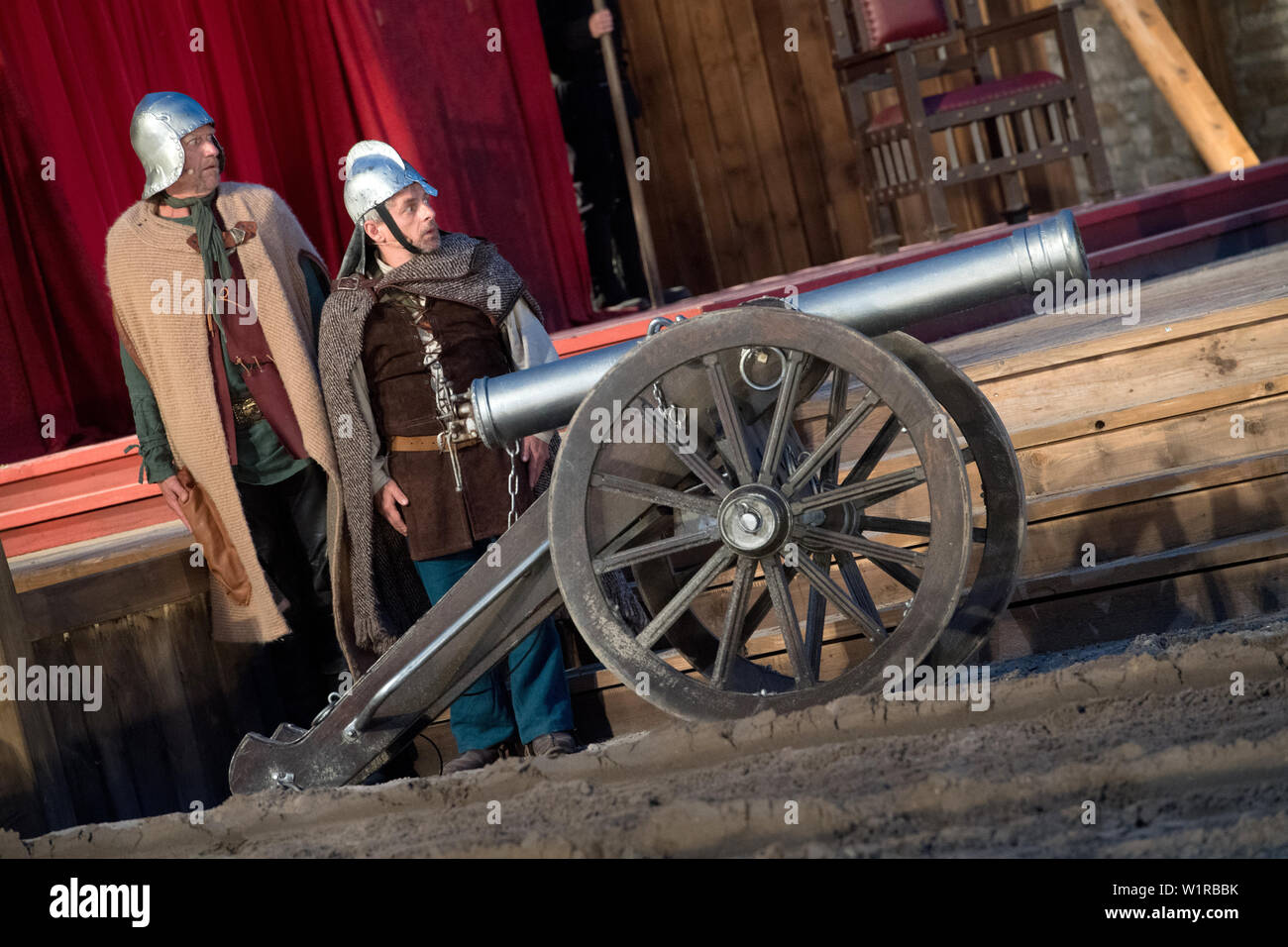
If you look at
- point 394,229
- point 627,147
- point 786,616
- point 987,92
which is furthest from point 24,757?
point 987,92

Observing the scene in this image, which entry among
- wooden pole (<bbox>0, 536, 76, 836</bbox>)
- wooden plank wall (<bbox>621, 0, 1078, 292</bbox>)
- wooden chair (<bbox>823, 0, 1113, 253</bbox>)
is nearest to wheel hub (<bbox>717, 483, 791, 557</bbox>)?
wooden pole (<bbox>0, 536, 76, 836</bbox>)

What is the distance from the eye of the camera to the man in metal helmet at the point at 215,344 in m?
3.25

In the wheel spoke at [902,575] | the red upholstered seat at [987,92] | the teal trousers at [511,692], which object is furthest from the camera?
the red upholstered seat at [987,92]

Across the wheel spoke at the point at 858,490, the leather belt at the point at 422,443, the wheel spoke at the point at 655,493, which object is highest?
the leather belt at the point at 422,443

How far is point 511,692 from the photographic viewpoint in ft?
10.9

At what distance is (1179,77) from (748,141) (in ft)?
7.39

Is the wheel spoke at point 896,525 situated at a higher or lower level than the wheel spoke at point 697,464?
lower

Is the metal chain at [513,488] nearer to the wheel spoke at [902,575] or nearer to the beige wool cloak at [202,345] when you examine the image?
the beige wool cloak at [202,345]

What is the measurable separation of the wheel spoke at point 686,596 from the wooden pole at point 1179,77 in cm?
492

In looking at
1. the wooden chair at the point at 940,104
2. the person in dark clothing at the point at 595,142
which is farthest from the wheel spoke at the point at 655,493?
the person in dark clothing at the point at 595,142

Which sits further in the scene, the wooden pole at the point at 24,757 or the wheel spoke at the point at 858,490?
the wooden pole at the point at 24,757

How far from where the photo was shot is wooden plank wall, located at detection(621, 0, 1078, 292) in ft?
24.4
